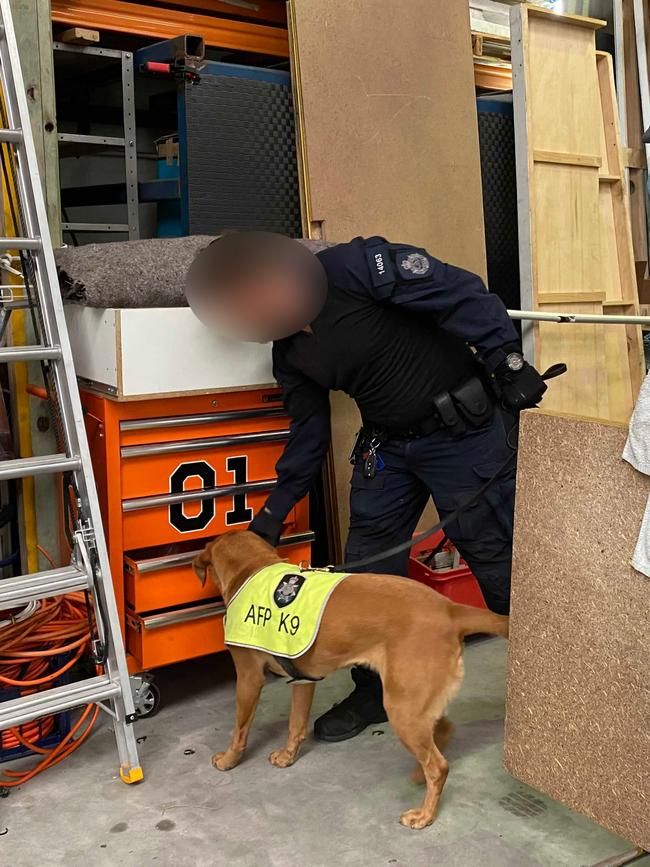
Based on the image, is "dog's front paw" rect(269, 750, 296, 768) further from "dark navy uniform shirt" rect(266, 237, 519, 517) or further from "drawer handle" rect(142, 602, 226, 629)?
"dark navy uniform shirt" rect(266, 237, 519, 517)

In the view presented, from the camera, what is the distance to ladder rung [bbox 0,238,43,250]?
2.57m

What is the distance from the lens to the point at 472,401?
9.12 feet

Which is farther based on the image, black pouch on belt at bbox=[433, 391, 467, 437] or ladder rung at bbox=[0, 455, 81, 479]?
black pouch on belt at bbox=[433, 391, 467, 437]

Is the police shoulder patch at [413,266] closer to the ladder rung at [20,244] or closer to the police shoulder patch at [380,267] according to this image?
the police shoulder patch at [380,267]

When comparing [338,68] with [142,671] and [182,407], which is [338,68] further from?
[142,671]

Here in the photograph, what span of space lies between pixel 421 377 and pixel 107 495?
3.48 feet

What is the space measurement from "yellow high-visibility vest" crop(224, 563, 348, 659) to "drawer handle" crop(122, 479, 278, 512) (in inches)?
18.5

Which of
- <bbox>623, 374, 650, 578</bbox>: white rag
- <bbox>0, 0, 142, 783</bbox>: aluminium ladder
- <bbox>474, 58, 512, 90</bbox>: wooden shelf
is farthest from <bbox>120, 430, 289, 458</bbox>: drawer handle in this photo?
<bbox>474, 58, 512, 90</bbox>: wooden shelf

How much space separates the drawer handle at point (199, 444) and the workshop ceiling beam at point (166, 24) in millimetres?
1767

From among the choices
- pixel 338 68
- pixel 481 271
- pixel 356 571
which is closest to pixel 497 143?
pixel 481 271

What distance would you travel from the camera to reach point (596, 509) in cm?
206

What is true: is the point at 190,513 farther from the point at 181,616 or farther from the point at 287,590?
the point at 287,590

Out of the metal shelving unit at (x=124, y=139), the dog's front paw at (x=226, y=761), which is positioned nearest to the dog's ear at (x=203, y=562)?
the dog's front paw at (x=226, y=761)

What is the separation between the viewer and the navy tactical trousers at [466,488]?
9.22ft
